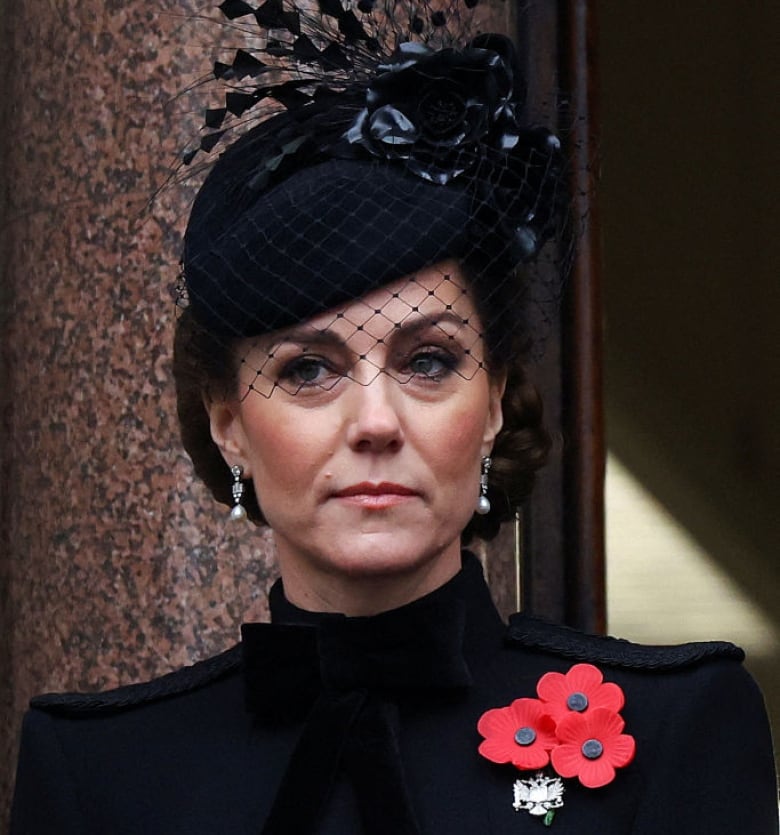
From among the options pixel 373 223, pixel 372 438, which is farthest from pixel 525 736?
pixel 373 223

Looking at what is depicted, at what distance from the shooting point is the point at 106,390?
3.38 meters

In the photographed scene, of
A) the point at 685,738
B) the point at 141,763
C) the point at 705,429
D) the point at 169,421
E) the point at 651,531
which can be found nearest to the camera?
the point at 685,738

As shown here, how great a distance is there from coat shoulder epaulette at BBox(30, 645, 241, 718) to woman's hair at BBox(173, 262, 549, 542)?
0.75 ft

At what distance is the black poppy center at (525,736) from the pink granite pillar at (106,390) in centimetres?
93

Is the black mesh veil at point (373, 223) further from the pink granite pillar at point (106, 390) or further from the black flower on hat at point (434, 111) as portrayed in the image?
the pink granite pillar at point (106, 390)

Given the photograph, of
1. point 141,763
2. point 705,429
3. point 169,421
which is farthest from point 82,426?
point 705,429

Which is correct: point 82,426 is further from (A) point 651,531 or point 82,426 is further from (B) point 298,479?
(A) point 651,531

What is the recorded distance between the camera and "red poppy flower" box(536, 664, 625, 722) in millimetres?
2395

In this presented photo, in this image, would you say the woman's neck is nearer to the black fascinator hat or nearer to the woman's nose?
the woman's nose

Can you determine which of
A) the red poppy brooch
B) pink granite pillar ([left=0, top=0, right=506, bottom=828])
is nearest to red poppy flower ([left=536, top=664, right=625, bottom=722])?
the red poppy brooch

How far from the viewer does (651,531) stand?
432cm

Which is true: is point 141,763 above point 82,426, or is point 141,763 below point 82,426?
below

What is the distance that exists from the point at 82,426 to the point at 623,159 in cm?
166

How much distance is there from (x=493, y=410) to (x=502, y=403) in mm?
77
